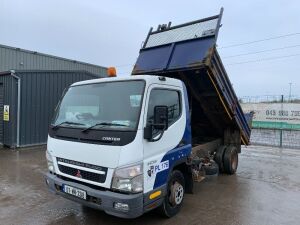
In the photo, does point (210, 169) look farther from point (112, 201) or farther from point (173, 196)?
point (112, 201)

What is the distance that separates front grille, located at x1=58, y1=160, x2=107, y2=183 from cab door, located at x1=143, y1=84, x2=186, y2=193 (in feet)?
1.97

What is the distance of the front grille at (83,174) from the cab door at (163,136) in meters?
0.60

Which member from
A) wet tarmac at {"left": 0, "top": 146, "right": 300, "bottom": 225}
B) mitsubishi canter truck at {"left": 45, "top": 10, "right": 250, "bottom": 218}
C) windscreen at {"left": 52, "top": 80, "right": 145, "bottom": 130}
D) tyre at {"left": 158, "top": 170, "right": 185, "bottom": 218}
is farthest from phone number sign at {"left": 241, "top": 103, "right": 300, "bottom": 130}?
windscreen at {"left": 52, "top": 80, "right": 145, "bottom": 130}

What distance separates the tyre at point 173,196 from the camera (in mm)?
4727

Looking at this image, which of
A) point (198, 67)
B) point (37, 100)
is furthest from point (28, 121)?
point (198, 67)

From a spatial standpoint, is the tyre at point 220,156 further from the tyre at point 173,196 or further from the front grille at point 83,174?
the front grille at point 83,174

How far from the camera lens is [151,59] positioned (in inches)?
270

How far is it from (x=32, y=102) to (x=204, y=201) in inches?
353

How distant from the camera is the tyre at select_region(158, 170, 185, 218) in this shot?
186 inches

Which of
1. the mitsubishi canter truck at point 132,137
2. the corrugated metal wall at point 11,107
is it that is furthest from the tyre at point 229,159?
the corrugated metal wall at point 11,107

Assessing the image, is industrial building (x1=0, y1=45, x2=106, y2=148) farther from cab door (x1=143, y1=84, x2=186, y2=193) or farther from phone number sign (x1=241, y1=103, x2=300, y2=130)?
phone number sign (x1=241, y1=103, x2=300, y2=130)

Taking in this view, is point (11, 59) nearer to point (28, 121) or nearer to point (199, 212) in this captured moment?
point (28, 121)

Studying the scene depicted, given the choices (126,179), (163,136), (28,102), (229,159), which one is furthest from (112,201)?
(28,102)

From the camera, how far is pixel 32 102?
12.2 metres
